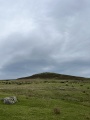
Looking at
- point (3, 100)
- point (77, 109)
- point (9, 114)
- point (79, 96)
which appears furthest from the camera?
point (79, 96)

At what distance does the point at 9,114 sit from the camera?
2941 cm

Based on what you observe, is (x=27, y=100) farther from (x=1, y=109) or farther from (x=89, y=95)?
(x=89, y=95)

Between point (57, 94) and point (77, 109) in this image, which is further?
point (57, 94)

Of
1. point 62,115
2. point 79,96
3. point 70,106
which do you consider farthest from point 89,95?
point 62,115

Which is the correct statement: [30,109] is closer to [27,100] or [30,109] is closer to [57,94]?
[27,100]

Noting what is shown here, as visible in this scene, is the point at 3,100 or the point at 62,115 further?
the point at 3,100

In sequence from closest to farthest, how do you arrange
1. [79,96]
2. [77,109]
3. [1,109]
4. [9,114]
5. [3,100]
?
[9,114]
[1,109]
[77,109]
[3,100]
[79,96]

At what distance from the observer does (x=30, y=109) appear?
31922 mm

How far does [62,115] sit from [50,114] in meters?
1.42

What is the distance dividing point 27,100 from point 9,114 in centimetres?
806

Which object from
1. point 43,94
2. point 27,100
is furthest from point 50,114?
point 43,94

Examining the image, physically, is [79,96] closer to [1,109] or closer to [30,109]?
[30,109]

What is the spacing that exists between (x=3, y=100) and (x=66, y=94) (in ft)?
41.8

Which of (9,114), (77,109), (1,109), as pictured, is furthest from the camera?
(77,109)
